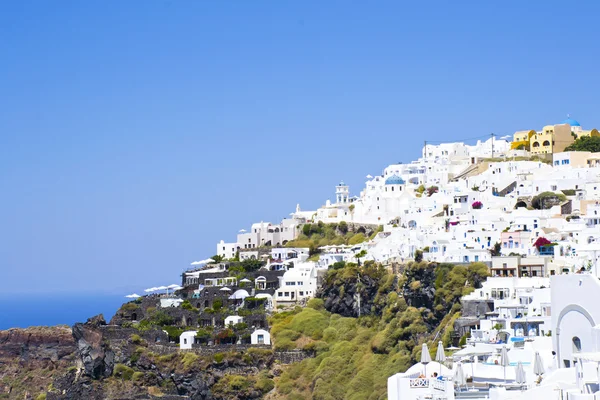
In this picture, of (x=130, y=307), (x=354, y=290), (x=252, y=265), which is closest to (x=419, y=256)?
(x=354, y=290)

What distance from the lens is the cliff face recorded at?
87312mm

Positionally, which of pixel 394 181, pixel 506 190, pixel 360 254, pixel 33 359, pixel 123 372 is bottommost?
pixel 123 372

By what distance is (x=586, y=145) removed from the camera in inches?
3442

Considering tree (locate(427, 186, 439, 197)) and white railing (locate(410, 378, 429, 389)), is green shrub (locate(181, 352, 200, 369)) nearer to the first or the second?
tree (locate(427, 186, 439, 197))

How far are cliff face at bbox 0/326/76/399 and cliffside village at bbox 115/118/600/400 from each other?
332 inches

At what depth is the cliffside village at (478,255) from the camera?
1118 inches

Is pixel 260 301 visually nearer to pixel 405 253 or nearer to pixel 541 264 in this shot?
pixel 405 253

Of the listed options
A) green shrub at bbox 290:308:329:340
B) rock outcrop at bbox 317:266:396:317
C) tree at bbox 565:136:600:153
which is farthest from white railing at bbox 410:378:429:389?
tree at bbox 565:136:600:153

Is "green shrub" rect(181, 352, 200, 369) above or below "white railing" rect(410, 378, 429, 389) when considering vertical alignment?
above

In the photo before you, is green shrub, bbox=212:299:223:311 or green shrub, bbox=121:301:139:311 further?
green shrub, bbox=121:301:139:311

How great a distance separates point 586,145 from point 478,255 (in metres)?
26.6

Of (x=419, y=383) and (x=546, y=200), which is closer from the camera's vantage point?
(x=419, y=383)

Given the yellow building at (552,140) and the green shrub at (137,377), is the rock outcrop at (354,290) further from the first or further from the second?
the yellow building at (552,140)

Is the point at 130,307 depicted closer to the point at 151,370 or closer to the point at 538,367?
the point at 151,370
